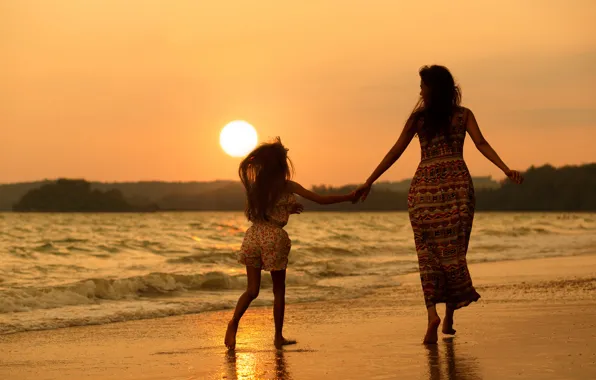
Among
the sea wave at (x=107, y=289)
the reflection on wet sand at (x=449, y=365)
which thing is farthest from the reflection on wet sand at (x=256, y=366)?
the sea wave at (x=107, y=289)

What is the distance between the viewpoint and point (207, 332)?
9.12 m

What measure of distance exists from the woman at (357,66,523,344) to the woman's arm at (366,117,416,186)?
26mm

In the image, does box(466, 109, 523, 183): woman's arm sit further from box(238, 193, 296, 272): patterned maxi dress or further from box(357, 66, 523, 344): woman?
box(238, 193, 296, 272): patterned maxi dress

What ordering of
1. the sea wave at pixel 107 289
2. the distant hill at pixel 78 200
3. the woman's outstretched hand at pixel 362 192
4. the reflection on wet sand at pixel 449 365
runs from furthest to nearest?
1. the distant hill at pixel 78 200
2. the sea wave at pixel 107 289
3. the woman's outstretched hand at pixel 362 192
4. the reflection on wet sand at pixel 449 365

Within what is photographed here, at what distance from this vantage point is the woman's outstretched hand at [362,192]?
8132mm

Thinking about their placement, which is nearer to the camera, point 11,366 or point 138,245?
point 11,366

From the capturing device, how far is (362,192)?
27.0 ft

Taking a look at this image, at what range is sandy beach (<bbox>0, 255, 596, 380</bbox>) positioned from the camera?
Answer: 20.7ft

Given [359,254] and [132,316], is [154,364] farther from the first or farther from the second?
[359,254]

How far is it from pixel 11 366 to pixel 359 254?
850 inches

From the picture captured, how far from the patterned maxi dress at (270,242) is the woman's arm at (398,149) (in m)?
0.76

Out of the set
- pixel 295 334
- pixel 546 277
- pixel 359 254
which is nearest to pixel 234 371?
pixel 295 334

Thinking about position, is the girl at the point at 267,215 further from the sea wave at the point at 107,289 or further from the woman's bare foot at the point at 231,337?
the sea wave at the point at 107,289

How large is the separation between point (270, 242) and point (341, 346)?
1.01 meters
